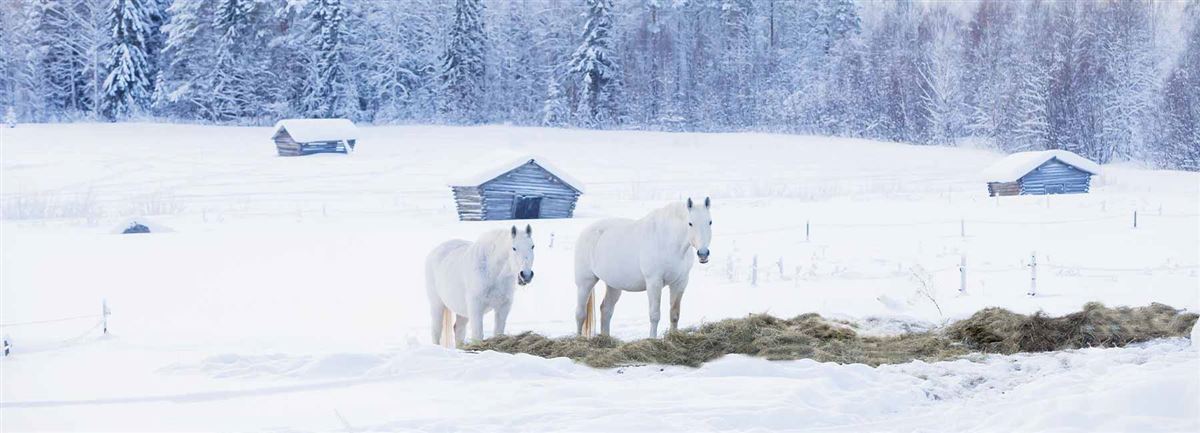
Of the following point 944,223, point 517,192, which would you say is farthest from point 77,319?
point 944,223

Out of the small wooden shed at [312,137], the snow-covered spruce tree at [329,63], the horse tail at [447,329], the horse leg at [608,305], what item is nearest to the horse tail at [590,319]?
the horse leg at [608,305]

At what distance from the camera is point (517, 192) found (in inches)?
1129

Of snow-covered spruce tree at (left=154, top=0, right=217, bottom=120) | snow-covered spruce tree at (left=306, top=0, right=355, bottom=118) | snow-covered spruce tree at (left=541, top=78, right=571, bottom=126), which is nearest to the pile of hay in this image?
snow-covered spruce tree at (left=541, top=78, right=571, bottom=126)

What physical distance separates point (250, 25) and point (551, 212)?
37.0 m

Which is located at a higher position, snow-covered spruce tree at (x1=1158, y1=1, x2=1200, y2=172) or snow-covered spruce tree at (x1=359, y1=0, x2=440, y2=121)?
snow-covered spruce tree at (x1=359, y1=0, x2=440, y2=121)

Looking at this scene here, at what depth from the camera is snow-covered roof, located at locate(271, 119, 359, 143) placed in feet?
155

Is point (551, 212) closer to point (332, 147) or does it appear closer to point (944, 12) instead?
point (332, 147)

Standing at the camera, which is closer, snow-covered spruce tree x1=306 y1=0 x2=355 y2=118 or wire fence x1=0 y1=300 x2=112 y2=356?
wire fence x1=0 y1=300 x2=112 y2=356

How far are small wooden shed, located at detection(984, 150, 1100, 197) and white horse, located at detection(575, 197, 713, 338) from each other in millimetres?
25510

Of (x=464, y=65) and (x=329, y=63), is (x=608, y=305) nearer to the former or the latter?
(x=329, y=63)

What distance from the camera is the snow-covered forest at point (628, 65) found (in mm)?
52031

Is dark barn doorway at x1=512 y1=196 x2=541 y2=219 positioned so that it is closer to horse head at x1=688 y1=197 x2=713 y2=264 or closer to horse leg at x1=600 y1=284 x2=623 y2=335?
horse leg at x1=600 y1=284 x2=623 y2=335

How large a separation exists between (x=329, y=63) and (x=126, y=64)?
10.4 meters

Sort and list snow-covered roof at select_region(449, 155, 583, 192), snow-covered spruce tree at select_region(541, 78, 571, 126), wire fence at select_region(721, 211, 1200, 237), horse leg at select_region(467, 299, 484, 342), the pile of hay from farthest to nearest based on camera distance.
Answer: snow-covered spruce tree at select_region(541, 78, 571, 126), snow-covered roof at select_region(449, 155, 583, 192), wire fence at select_region(721, 211, 1200, 237), horse leg at select_region(467, 299, 484, 342), the pile of hay
